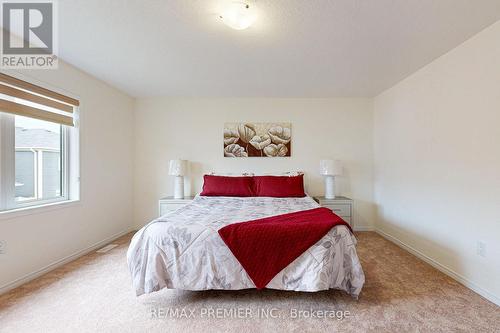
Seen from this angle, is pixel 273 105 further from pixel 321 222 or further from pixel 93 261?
pixel 93 261

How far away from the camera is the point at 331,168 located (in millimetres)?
3586

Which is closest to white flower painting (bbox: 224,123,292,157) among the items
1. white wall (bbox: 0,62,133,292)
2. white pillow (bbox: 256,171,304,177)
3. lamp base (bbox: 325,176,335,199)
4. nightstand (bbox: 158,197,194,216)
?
white pillow (bbox: 256,171,304,177)

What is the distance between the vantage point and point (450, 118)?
2330 millimetres

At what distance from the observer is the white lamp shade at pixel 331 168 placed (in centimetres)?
358

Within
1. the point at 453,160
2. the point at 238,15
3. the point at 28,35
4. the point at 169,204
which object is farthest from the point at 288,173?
the point at 28,35

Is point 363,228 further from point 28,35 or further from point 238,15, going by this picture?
point 28,35

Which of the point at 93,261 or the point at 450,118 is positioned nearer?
the point at 450,118

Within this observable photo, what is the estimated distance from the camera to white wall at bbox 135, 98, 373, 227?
3934mm

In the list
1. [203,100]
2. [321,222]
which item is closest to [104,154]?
A: [203,100]

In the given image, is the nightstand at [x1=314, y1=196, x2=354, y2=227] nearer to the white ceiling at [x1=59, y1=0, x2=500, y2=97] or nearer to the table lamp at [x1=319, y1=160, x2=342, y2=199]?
the table lamp at [x1=319, y1=160, x2=342, y2=199]

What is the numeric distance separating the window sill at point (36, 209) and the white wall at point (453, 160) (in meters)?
4.12

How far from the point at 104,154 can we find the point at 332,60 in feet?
10.5

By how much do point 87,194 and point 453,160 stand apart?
4.18 metres

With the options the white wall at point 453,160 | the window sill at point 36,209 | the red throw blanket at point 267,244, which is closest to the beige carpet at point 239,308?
the red throw blanket at point 267,244
